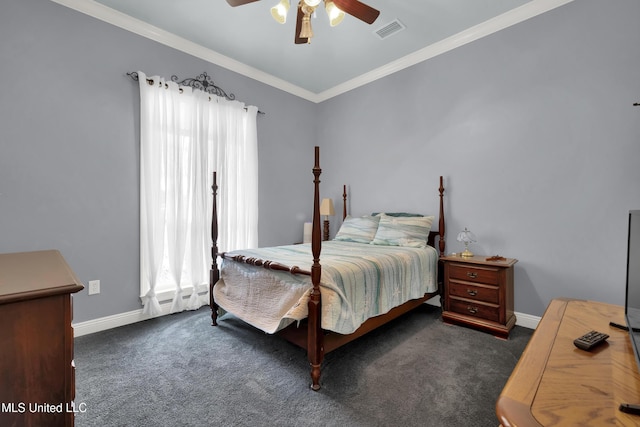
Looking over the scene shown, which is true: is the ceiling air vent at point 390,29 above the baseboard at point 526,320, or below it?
above

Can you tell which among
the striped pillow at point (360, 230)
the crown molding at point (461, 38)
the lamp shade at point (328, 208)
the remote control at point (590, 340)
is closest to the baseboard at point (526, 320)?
the striped pillow at point (360, 230)

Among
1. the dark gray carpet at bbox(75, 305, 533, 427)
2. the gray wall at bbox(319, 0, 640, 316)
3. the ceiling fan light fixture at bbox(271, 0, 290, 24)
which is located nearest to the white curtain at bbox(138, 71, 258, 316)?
the dark gray carpet at bbox(75, 305, 533, 427)

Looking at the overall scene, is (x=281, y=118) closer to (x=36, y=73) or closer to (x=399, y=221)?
(x=399, y=221)

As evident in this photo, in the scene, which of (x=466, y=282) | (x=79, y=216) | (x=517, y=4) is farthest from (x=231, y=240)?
(x=517, y=4)

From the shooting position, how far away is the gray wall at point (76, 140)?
221cm

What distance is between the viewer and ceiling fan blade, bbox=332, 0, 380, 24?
1982mm

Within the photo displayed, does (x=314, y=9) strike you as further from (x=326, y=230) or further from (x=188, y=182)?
(x=326, y=230)

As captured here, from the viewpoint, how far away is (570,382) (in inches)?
32.1

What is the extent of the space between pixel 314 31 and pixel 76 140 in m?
2.41

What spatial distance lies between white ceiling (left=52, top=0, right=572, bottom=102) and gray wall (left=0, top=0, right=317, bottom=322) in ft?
0.68

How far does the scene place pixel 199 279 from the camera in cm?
311

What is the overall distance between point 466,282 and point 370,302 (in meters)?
1.11

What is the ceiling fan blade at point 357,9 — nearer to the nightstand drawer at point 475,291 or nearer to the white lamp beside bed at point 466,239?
the white lamp beside bed at point 466,239

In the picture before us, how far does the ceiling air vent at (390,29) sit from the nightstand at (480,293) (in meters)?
2.32
